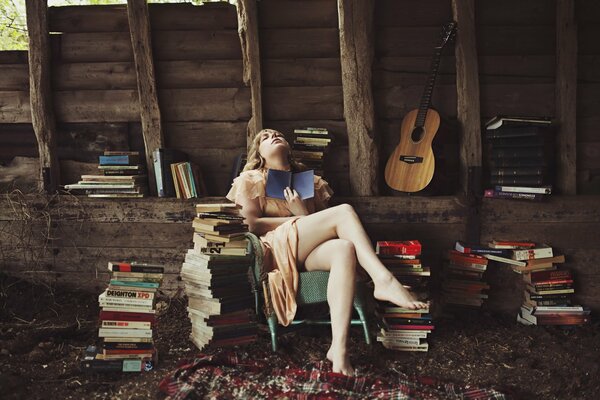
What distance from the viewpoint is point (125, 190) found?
369 centimetres

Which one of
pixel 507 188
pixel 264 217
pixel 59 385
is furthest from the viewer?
pixel 507 188

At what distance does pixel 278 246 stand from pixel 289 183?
444 millimetres

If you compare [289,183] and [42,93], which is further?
[42,93]

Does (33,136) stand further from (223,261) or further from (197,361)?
(197,361)

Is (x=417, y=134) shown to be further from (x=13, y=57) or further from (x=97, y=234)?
(x=13, y=57)

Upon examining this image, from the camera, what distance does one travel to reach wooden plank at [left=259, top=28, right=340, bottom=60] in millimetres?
3742

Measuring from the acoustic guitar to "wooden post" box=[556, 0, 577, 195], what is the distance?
79 cm

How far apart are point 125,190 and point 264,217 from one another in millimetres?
1195

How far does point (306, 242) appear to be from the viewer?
291 cm

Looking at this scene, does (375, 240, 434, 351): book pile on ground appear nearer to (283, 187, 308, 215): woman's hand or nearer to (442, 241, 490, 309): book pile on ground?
(442, 241, 490, 309): book pile on ground

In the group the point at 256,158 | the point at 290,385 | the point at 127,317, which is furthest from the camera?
the point at 256,158

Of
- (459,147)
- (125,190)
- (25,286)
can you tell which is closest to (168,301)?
(125,190)

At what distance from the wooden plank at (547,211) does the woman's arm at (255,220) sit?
5.10 ft

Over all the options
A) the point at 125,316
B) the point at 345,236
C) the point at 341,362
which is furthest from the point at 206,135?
the point at 341,362
